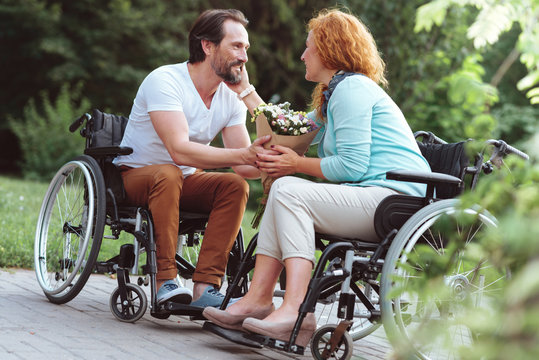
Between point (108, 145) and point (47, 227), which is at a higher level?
point (108, 145)

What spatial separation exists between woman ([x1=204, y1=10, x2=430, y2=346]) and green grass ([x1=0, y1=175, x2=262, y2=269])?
232 cm

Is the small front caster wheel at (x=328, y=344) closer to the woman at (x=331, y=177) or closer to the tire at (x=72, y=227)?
the woman at (x=331, y=177)

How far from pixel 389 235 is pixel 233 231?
0.96 meters

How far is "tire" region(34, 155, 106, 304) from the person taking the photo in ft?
10.7

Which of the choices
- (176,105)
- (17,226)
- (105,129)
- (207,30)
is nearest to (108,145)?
(105,129)

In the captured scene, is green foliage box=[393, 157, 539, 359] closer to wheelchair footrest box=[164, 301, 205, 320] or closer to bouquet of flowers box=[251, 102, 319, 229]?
bouquet of flowers box=[251, 102, 319, 229]

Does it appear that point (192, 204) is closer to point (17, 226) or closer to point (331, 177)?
point (331, 177)

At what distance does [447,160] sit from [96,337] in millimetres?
1613

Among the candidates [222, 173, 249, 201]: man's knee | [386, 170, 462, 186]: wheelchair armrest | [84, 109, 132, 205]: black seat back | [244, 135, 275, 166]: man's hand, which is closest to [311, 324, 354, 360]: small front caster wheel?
[386, 170, 462, 186]: wheelchair armrest

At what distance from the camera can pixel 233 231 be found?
11.3 ft

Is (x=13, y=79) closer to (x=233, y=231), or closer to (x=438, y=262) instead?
(x=233, y=231)

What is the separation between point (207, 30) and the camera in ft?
11.9

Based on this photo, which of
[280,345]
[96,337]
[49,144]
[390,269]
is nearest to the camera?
[390,269]

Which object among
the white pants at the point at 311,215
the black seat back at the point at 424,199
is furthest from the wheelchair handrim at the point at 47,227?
the black seat back at the point at 424,199
